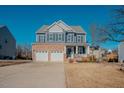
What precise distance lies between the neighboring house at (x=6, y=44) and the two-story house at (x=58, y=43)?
6096 mm

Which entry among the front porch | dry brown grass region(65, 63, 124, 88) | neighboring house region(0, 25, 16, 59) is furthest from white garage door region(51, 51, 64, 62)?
dry brown grass region(65, 63, 124, 88)

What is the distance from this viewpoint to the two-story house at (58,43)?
44.6 m

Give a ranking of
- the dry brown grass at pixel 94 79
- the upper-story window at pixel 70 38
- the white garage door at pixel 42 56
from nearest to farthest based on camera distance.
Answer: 1. the dry brown grass at pixel 94 79
2. the white garage door at pixel 42 56
3. the upper-story window at pixel 70 38

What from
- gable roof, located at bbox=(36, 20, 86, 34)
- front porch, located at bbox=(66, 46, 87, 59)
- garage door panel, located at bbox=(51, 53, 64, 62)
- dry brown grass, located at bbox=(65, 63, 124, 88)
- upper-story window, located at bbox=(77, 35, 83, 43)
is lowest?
dry brown grass, located at bbox=(65, 63, 124, 88)

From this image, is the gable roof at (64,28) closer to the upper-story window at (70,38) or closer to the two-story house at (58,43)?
the two-story house at (58,43)

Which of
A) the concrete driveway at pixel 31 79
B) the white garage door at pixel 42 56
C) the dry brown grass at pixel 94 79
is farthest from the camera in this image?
the white garage door at pixel 42 56

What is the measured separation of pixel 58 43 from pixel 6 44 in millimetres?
11123

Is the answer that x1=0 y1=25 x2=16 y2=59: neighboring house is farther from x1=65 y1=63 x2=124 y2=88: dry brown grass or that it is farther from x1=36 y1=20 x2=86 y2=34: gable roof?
x1=65 y1=63 x2=124 y2=88: dry brown grass

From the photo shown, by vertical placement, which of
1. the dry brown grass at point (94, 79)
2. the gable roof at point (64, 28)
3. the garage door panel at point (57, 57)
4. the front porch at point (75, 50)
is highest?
the gable roof at point (64, 28)

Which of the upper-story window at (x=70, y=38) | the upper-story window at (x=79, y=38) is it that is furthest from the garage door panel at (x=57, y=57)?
the upper-story window at (x=79, y=38)

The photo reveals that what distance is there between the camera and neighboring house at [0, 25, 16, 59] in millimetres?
49597

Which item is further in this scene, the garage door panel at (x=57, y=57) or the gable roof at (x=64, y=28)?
the gable roof at (x=64, y=28)
